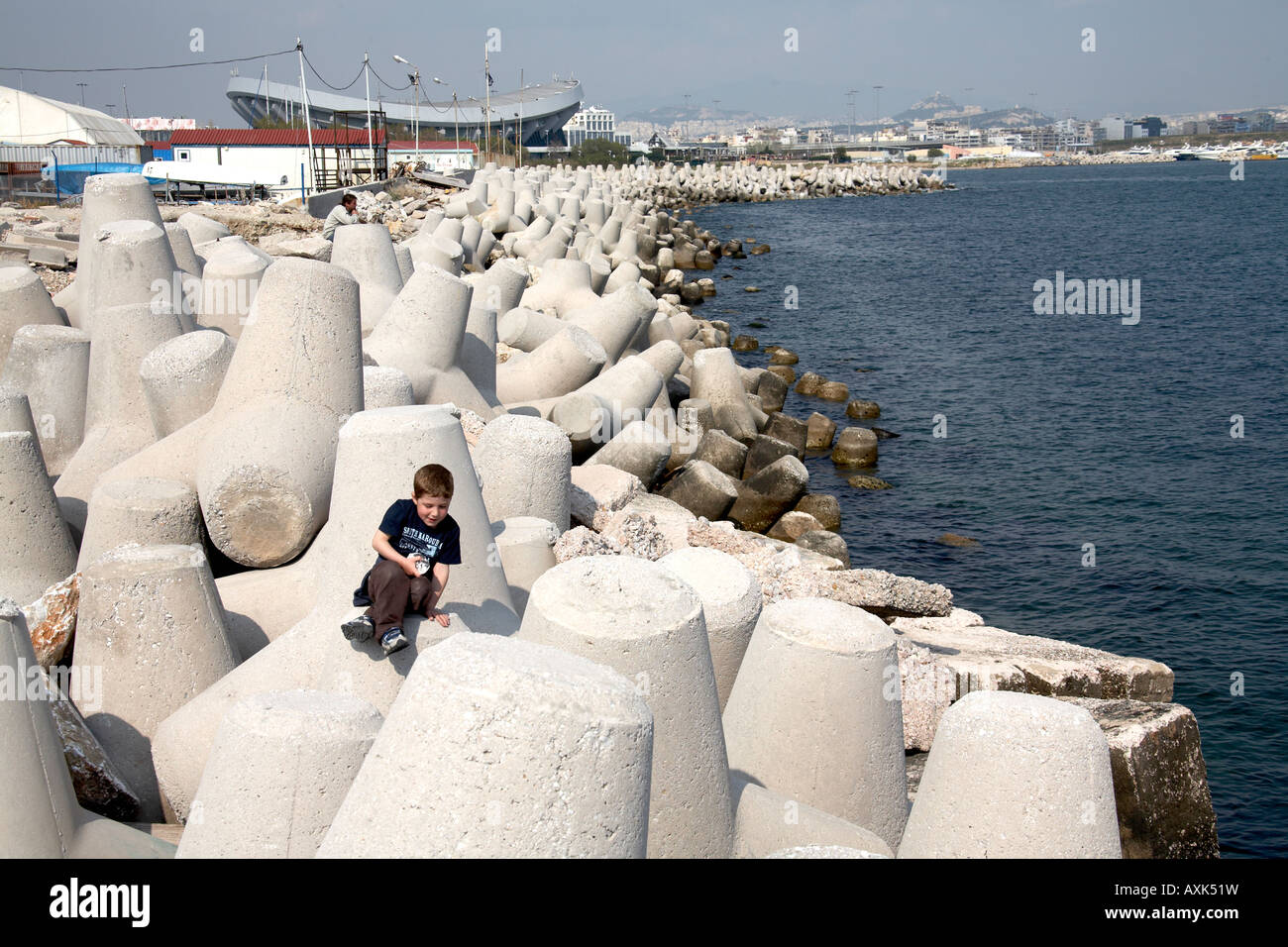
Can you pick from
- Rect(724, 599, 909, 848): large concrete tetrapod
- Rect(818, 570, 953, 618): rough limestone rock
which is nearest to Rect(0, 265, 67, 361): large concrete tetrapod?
Rect(818, 570, 953, 618): rough limestone rock

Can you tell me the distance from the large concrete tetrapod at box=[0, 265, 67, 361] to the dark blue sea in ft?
23.6

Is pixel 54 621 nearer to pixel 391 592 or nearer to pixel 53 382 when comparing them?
pixel 391 592

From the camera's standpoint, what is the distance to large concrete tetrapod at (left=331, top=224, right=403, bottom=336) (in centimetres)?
929

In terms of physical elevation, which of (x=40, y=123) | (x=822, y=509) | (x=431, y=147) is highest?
(x=431, y=147)

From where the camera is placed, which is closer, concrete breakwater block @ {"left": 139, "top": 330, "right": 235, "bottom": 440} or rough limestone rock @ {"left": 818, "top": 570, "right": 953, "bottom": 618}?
concrete breakwater block @ {"left": 139, "top": 330, "right": 235, "bottom": 440}

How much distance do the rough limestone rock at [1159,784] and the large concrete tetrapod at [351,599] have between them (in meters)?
2.67

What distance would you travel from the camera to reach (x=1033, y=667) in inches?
243

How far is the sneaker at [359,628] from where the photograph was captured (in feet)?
12.6

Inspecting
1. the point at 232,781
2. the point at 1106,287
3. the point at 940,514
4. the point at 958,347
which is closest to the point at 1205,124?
the point at 1106,287

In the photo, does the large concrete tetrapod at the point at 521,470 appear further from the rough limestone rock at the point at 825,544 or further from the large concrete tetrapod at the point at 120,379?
the rough limestone rock at the point at 825,544

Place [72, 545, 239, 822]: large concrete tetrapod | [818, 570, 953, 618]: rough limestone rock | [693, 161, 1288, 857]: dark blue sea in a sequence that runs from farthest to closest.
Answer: [693, 161, 1288, 857]: dark blue sea < [818, 570, 953, 618]: rough limestone rock < [72, 545, 239, 822]: large concrete tetrapod

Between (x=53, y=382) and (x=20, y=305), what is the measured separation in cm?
118

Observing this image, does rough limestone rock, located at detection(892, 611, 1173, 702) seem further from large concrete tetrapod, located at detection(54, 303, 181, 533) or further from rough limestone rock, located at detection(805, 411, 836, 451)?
rough limestone rock, located at detection(805, 411, 836, 451)

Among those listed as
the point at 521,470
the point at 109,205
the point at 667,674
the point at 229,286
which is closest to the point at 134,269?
the point at 229,286
